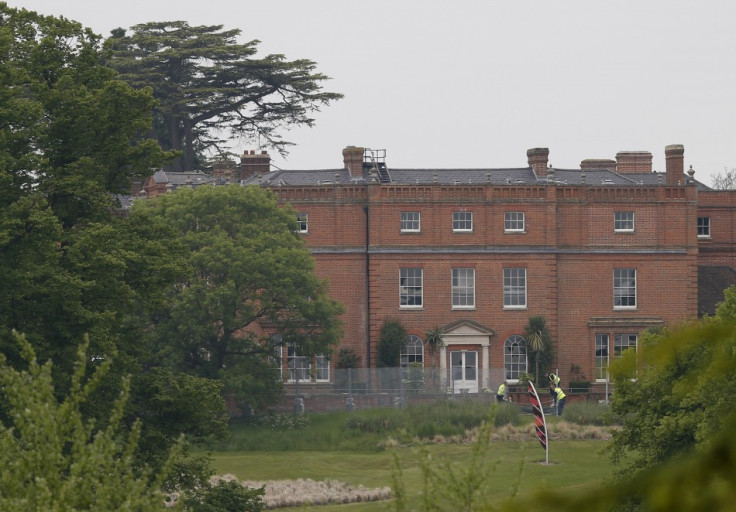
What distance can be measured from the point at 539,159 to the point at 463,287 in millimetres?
7141

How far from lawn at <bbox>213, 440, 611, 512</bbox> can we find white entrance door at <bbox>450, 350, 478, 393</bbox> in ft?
36.7

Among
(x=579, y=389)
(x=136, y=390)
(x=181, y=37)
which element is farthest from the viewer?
(x=181, y=37)

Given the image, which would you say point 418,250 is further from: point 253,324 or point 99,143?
point 99,143

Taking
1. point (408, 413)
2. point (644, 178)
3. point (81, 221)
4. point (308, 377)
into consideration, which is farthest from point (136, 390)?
point (644, 178)

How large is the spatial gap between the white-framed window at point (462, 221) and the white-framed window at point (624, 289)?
6.85 metres

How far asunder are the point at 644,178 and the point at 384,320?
14.8 metres

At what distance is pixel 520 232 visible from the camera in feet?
182

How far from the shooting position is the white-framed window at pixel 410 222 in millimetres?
55344

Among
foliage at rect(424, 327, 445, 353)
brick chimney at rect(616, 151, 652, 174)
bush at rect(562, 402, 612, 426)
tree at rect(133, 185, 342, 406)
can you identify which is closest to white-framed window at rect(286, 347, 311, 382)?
tree at rect(133, 185, 342, 406)

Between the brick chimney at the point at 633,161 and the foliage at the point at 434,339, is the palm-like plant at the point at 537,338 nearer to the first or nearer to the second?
the foliage at the point at 434,339

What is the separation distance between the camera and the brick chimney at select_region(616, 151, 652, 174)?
A: 64875 mm

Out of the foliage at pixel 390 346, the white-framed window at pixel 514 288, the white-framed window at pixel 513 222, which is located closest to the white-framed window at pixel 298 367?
the foliage at pixel 390 346

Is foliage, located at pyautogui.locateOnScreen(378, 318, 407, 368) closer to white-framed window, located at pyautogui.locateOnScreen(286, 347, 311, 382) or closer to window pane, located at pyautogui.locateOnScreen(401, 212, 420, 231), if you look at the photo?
white-framed window, located at pyautogui.locateOnScreen(286, 347, 311, 382)

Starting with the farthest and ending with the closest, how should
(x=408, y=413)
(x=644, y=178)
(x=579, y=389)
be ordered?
(x=644, y=178)
(x=579, y=389)
(x=408, y=413)
